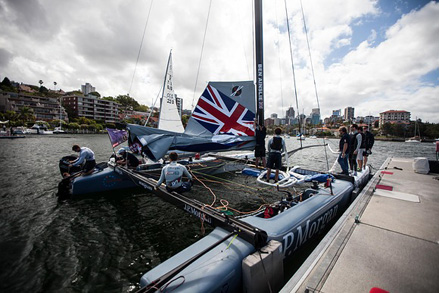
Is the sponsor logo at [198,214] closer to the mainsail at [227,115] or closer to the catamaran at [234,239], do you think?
the catamaran at [234,239]

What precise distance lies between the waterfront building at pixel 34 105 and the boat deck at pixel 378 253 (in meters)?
82.9

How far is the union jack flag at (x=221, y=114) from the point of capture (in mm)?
6066

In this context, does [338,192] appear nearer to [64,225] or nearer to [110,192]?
[64,225]

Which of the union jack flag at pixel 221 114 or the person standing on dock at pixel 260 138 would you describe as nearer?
the person standing on dock at pixel 260 138

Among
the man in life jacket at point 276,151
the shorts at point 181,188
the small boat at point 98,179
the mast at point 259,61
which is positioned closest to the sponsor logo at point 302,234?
the man in life jacket at point 276,151

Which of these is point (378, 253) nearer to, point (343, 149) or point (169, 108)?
point (343, 149)

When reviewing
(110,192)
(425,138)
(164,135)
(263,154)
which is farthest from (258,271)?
(425,138)

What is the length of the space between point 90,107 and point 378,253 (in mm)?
86747

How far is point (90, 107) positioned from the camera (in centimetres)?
7056

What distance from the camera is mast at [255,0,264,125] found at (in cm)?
621

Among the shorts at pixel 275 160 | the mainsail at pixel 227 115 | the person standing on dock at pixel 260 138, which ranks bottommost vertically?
the shorts at pixel 275 160

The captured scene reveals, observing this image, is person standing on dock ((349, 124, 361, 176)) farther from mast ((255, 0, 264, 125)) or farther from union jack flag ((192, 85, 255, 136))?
union jack flag ((192, 85, 255, 136))

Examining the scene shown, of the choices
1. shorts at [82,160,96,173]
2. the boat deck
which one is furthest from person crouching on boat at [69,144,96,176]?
the boat deck

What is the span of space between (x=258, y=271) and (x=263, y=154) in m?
4.42
